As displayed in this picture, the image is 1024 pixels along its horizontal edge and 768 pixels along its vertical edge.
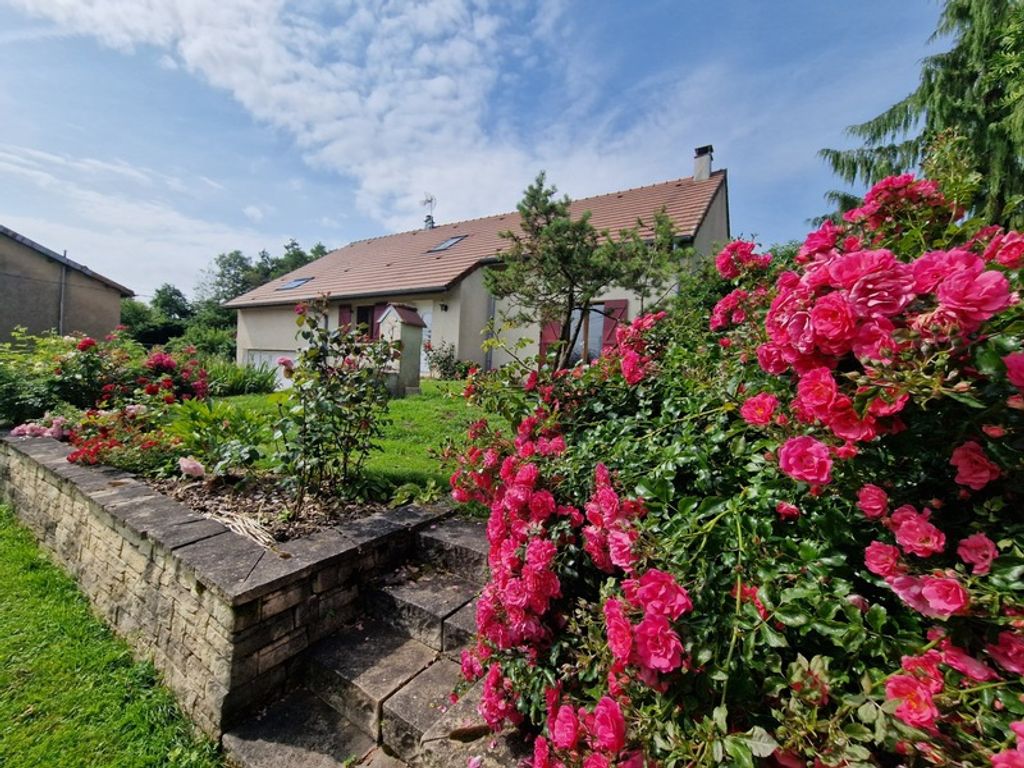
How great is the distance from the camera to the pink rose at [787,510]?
111 centimetres

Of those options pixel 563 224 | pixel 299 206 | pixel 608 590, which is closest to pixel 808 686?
pixel 608 590

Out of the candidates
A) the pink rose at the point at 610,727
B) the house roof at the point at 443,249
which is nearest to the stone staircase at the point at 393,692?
the pink rose at the point at 610,727

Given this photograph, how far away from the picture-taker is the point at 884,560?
0.85 m

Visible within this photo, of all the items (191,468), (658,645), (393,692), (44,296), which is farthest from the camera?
(44,296)

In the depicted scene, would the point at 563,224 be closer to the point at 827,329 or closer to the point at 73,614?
the point at 827,329

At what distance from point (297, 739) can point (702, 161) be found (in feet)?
44.8

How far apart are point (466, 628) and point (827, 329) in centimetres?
181

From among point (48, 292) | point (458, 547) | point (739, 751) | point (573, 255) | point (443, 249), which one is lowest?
point (458, 547)

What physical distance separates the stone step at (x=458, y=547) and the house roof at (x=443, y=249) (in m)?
6.98

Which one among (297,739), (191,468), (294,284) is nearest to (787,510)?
(297,739)

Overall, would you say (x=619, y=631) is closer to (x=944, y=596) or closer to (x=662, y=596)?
(x=662, y=596)

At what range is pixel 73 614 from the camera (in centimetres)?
246

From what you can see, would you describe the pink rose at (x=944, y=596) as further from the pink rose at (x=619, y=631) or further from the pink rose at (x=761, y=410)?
the pink rose at (x=619, y=631)

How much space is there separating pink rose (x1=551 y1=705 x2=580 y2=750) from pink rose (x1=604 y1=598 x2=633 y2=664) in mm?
229
